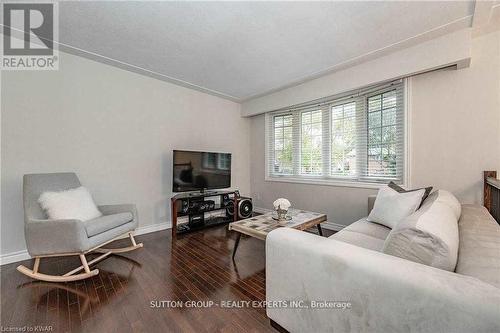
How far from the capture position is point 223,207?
380 cm

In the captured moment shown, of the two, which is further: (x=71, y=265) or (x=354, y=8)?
(x=71, y=265)

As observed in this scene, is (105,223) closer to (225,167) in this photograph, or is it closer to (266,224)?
(266,224)

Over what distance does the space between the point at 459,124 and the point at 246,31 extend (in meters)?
2.60

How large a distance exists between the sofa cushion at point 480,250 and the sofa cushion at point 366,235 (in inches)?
20.8

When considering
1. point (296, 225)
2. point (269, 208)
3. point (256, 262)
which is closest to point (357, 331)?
point (296, 225)

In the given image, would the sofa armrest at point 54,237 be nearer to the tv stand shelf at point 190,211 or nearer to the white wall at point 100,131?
the white wall at point 100,131

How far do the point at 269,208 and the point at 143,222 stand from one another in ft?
7.93

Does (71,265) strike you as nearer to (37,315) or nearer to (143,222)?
(37,315)

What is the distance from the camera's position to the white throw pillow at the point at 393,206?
181cm

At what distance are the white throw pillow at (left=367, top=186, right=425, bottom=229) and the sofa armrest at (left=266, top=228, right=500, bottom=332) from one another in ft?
3.46

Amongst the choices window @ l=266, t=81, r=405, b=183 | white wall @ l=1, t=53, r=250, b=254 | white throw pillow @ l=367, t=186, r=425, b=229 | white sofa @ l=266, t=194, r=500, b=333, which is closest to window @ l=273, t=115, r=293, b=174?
window @ l=266, t=81, r=405, b=183

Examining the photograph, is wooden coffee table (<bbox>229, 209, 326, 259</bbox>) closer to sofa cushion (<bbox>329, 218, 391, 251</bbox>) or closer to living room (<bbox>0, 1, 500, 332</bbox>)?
living room (<bbox>0, 1, 500, 332</bbox>)

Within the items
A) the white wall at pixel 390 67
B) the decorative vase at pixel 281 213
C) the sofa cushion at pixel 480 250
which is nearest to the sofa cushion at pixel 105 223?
the decorative vase at pixel 281 213

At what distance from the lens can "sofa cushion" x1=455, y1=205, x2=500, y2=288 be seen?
78 centimetres
